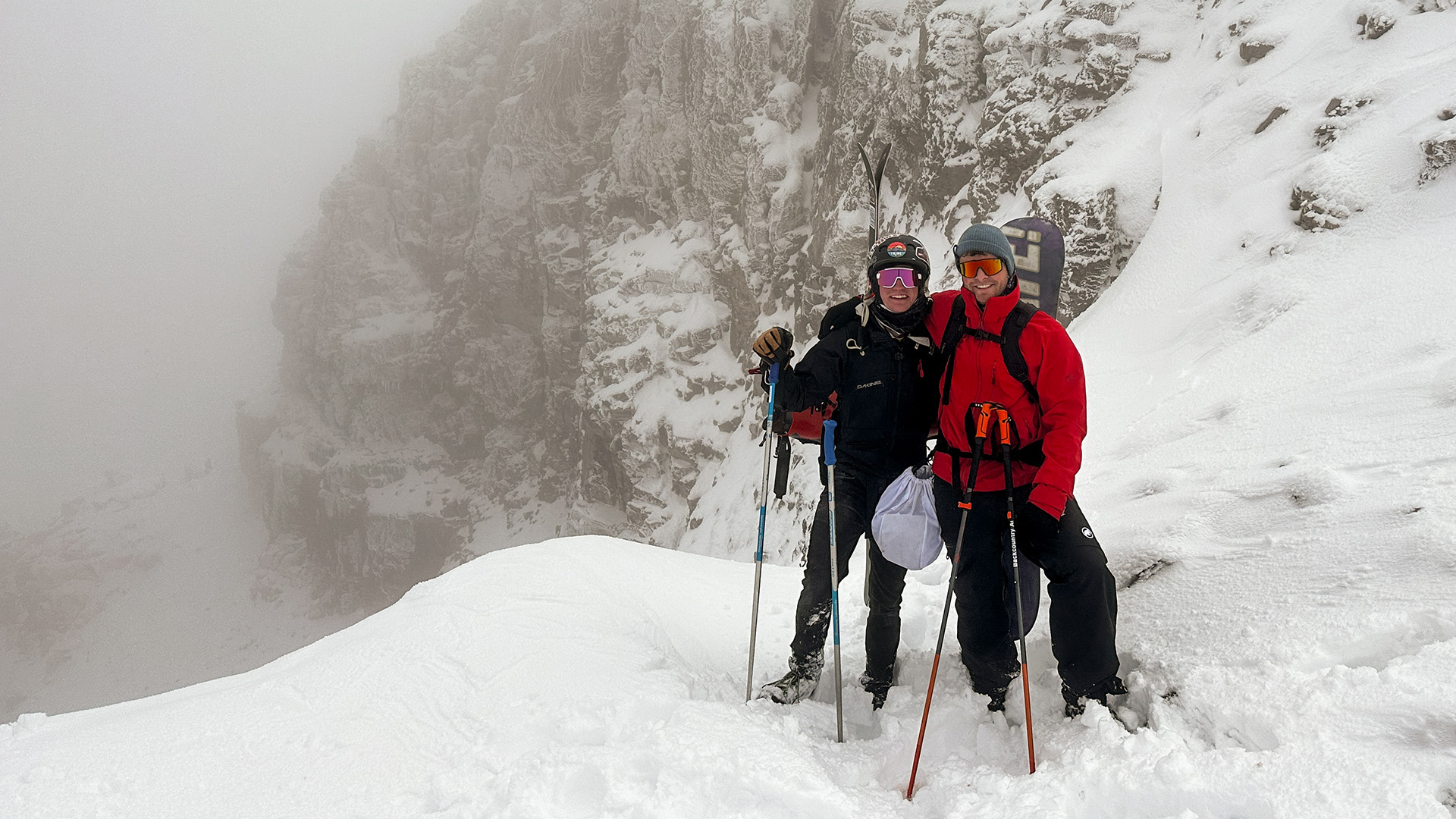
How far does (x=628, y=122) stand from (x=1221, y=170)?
111 ft

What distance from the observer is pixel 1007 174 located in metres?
16.9

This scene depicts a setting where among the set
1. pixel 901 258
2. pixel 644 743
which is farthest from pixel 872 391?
pixel 644 743

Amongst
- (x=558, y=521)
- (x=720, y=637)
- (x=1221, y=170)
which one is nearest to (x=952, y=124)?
(x=1221, y=170)

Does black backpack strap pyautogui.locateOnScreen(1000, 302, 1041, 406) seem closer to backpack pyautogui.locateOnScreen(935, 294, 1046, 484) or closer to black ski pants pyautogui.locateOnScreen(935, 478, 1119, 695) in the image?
backpack pyautogui.locateOnScreen(935, 294, 1046, 484)

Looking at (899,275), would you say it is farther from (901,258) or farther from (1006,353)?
(1006,353)

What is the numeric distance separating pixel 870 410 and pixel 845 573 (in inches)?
42.3

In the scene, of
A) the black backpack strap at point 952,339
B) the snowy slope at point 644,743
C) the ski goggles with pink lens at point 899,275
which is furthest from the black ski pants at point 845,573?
the ski goggles with pink lens at point 899,275

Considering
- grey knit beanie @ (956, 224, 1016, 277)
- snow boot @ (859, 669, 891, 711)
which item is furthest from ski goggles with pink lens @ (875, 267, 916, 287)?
snow boot @ (859, 669, 891, 711)

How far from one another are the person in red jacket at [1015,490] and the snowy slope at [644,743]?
0.29 m

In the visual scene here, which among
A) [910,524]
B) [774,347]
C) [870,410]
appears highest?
[774,347]

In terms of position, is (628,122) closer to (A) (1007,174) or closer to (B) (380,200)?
(A) (1007,174)

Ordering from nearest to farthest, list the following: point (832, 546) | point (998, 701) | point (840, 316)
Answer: point (998, 701) < point (832, 546) < point (840, 316)

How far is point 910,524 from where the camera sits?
350cm

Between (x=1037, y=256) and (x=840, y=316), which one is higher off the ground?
(x=1037, y=256)
